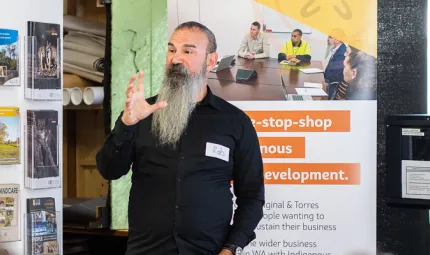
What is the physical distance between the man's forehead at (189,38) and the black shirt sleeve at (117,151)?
42 centimetres

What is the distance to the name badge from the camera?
9.22ft

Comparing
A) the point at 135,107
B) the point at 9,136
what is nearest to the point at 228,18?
the point at 135,107

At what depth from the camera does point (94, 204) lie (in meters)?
4.41

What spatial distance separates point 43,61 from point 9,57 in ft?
0.57

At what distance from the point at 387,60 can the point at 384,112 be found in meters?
0.25

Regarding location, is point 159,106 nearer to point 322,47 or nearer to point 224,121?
point 224,121

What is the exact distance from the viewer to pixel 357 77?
10.8 ft

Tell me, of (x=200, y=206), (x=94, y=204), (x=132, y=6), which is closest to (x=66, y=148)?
(x=94, y=204)

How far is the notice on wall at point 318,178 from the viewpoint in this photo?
330 cm

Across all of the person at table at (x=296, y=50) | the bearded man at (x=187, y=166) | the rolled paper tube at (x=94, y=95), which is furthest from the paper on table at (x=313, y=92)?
the rolled paper tube at (x=94, y=95)

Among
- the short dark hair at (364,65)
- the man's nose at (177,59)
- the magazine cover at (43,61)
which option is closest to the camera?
the man's nose at (177,59)

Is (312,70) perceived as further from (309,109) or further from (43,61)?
(43,61)

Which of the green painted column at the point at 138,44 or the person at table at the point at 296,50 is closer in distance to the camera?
the person at table at the point at 296,50

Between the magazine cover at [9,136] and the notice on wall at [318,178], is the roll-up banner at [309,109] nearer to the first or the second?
the notice on wall at [318,178]
